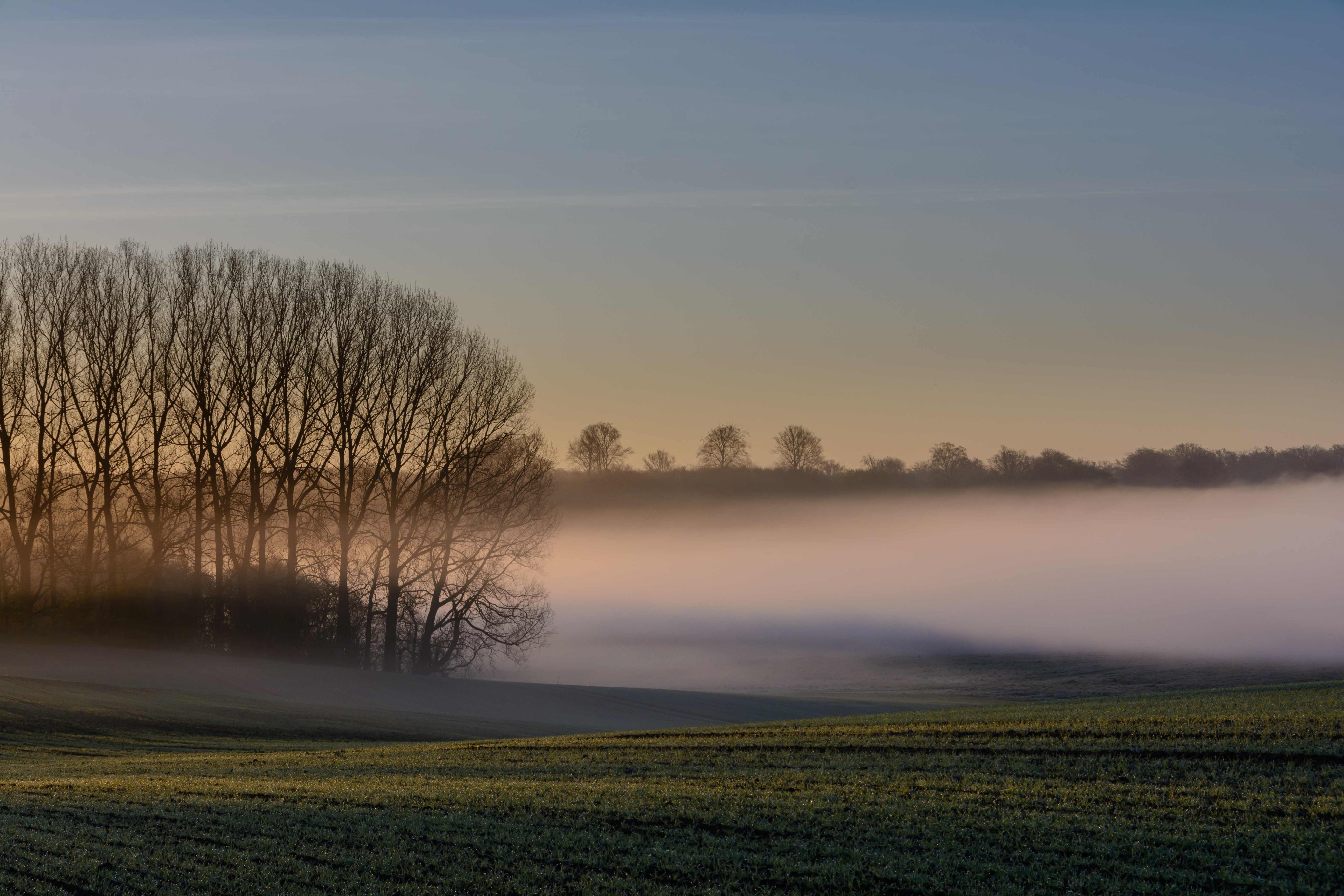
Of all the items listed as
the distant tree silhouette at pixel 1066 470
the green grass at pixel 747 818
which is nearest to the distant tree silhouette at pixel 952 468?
the distant tree silhouette at pixel 1066 470

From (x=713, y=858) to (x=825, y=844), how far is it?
1286mm

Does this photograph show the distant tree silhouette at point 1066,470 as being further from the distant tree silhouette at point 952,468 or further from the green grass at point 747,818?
the green grass at point 747,818

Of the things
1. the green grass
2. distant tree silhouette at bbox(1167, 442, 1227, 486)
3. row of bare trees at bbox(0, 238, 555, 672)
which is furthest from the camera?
distant tree silhouette at bbox(1167, 442, 1227, 486)

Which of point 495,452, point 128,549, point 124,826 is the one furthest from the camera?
point 495,452

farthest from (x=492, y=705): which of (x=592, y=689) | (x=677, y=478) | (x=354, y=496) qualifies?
(x=677, y=478)

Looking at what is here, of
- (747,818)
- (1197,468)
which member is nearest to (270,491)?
(747,818)

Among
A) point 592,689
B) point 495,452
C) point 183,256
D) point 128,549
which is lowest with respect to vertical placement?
point 592,689

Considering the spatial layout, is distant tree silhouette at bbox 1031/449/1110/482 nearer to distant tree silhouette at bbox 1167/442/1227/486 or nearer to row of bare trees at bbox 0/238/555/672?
distant tree silhouette at bbox 1167/442/1227/486

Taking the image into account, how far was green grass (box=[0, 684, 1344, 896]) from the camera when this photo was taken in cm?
1041

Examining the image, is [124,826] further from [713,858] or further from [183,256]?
[183,256]

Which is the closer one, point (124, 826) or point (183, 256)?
point (124, 826)

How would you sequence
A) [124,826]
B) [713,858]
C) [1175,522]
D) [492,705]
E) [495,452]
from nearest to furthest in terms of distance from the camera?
[713,858]
[124,826]
[492,705]
[495,452]
[1175,522]

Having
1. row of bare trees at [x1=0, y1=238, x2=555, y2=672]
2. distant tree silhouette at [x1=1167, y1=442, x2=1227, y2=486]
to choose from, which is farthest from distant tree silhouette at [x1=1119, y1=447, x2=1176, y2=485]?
row of bare trees at [x1=0, y1=238, x2=555, y2=672]

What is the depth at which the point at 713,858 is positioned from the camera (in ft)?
36.3
